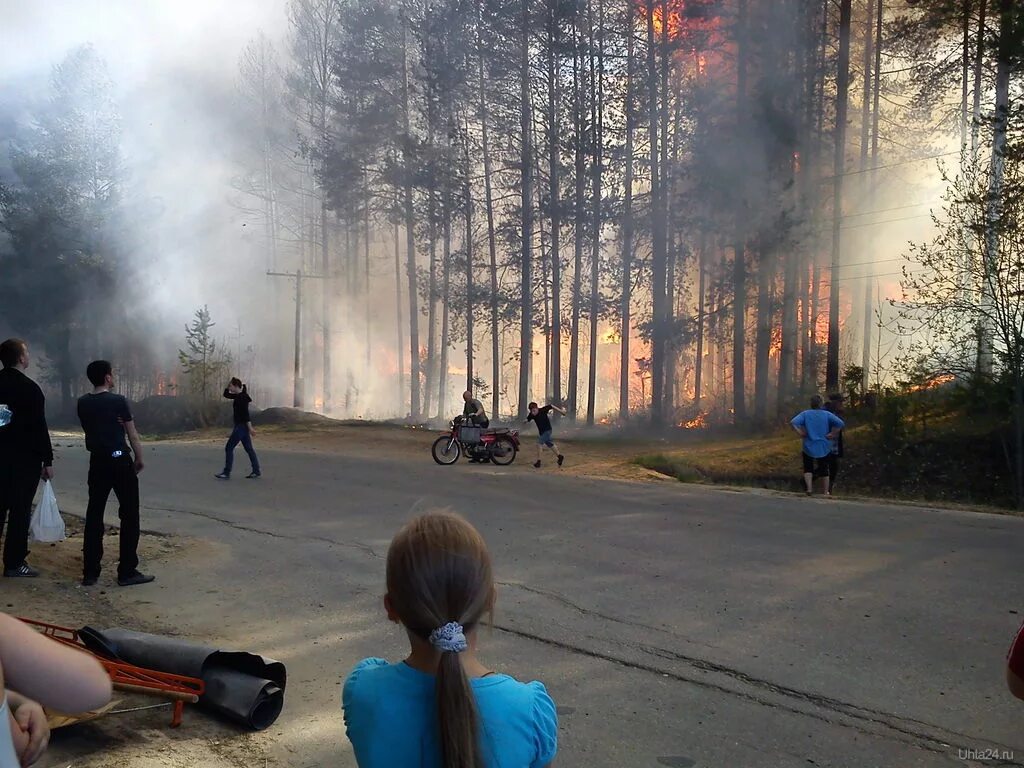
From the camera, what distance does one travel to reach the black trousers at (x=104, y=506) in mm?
7344

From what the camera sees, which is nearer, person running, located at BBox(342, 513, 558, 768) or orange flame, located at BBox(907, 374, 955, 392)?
person running, located at BBox(342, 513, 558, 768)

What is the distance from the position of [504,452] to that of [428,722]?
17831 mm

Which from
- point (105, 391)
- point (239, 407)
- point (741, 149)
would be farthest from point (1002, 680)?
point (741, 149)

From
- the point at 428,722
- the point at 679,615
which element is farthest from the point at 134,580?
the point at 428,722

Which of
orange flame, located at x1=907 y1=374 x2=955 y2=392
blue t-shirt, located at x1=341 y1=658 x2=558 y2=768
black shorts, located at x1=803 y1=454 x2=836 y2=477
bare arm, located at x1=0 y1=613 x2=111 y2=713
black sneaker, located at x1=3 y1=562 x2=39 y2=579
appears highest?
orange flame, located at x1=907 y1=374 x2=955 y2=392

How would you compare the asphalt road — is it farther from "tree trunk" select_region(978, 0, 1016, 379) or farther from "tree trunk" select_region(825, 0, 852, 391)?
"tree trunk" select_region(825, 0, 852, 391)

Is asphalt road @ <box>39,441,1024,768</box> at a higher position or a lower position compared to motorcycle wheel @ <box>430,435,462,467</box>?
lower

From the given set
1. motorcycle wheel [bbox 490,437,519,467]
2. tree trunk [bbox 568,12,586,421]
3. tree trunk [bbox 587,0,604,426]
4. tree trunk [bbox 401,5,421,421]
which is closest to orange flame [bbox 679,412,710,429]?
tree trunk [bbox 587,0,604,426]

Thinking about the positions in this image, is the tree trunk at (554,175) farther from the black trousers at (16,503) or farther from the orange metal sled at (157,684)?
the orange metal sled at (157,684)

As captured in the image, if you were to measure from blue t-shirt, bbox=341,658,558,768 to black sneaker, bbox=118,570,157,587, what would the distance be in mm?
6395

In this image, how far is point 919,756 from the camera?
4191mm

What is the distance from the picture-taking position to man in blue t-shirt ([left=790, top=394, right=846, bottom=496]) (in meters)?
13.6

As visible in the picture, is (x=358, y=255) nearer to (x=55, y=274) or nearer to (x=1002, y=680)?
(x=55, y=274)

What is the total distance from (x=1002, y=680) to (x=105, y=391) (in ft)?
22.6
